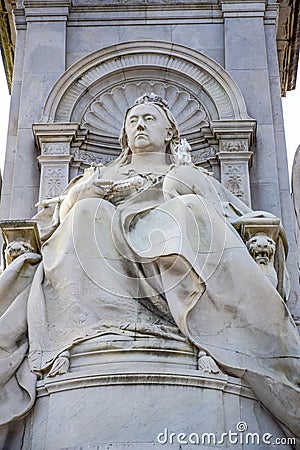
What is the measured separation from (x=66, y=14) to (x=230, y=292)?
6.36m

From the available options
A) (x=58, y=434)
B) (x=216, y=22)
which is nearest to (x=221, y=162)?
(x=216, y=22)

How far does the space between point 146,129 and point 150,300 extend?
2.68 metres

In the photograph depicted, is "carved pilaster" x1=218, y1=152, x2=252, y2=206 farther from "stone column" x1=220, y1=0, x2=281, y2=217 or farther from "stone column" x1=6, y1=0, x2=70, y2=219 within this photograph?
"stone column" x1=6, y1=0, x2=70, y2=219

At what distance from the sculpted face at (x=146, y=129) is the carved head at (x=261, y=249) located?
1905mm

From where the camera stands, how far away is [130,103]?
44.5 ft

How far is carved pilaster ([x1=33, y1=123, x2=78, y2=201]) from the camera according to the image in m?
12.4

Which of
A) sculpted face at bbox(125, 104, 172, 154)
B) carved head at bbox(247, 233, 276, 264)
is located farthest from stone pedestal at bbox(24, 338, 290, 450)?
sculpted face at bbox(125, 104, 172, 154)

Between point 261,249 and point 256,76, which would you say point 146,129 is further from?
point 256,76

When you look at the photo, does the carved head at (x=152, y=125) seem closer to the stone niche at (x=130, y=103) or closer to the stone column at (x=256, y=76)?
the stone niche at (x=130, y=103)

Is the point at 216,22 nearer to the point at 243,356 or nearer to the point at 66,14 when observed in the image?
the point at 66,14

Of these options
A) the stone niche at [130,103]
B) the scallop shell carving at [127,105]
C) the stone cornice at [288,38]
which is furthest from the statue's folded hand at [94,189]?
the stone cornice at [288,38]

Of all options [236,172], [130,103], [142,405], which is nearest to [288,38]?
[130,103]

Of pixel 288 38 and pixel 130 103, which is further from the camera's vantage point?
pixel 288 38

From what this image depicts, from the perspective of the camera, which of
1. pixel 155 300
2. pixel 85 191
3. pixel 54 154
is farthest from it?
pixel 54 154
